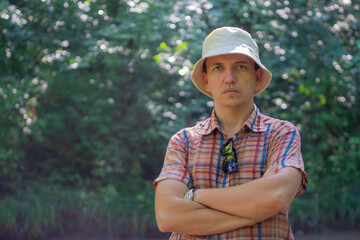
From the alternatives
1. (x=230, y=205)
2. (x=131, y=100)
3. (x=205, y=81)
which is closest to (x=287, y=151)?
(x=230, y=205)

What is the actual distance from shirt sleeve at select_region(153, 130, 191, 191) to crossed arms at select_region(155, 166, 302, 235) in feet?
0.27

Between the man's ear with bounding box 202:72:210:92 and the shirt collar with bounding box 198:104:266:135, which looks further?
the man's ear with bounding box 202:72:210:92

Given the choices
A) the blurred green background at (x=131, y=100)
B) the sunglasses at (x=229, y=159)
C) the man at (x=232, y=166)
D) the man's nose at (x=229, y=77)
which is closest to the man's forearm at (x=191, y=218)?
the man at (x=232, y=166)

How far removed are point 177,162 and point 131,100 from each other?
4403 millimetres

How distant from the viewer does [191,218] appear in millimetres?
1801

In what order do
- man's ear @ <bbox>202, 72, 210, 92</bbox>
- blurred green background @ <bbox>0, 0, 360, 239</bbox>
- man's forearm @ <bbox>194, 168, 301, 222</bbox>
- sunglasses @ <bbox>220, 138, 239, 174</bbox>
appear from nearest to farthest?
1. man's forearm @ <bbox>194, 168, 301, 222</bbox>
2. sunglasses @ <bbox>220, 138, 239, 174</bbox>
3. man's ear @ <bbox>202, 72, 210, 92</bbox>
4. blurred green background @ <bbox>0, 0, 360, 239</bbox>

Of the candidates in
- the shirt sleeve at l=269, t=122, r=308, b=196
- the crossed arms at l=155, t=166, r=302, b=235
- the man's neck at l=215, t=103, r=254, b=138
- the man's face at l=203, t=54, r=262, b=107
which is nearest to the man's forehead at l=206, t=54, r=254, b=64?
the man's face at l=203, t=54, r=262, b=107

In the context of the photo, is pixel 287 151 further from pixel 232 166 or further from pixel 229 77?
pixel 229 77

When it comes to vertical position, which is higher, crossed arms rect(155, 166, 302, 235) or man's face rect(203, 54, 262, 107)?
man's face rect(203, 54, 262, 107)

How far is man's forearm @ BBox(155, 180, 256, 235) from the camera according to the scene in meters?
1.78

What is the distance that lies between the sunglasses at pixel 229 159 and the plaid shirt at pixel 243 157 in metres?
0.02

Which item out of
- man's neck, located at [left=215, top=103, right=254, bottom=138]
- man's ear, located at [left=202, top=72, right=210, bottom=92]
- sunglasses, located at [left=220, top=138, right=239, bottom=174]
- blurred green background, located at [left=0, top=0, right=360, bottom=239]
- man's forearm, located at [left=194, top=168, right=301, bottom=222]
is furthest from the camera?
blurred green background, located at [left=0, top=0, right=360, bottom=239]

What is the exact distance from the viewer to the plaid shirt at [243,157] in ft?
5.92

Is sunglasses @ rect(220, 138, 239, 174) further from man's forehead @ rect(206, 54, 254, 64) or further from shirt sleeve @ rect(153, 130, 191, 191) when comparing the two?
man's forehead @ rect(206, 54, 254, 64)
